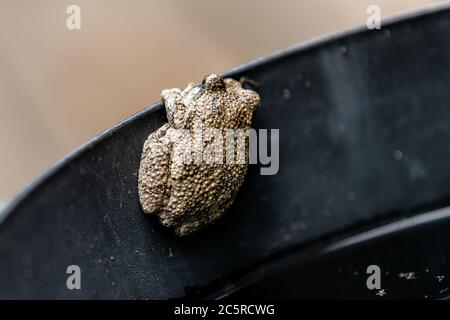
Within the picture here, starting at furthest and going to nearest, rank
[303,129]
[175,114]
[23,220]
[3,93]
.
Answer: [3,93] < [303,129] < [175,114] < [23,220]

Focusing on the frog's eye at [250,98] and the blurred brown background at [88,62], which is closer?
the frog's eye at [250,98]

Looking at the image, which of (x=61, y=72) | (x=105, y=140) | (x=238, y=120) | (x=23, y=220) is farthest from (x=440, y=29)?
(x=61, y=72)

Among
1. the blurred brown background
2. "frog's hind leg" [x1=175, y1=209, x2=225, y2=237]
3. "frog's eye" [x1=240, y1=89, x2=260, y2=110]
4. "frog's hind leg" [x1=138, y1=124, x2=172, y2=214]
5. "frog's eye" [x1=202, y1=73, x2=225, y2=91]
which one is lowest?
"frog's hind leg" [x1=175, y1=209, x2=225, y2=237]

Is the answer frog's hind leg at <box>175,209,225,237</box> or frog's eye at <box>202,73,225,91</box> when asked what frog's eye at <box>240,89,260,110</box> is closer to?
frog's eye at <box>202,73,225,91</box>

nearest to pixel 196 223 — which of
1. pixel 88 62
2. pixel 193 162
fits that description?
pixel 193 162

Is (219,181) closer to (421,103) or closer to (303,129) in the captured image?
(303,129)

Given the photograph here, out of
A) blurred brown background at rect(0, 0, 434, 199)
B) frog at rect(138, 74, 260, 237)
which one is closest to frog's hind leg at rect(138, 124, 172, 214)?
frog at rect(138, 74, 260, 237)

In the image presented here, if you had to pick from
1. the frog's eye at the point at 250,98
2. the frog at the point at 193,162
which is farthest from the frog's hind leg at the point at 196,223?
the frog's eye at the point at 250,98

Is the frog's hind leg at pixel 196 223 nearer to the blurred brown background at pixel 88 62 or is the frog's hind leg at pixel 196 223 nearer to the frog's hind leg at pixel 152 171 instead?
the frog's hind leg at pixel 152 171
